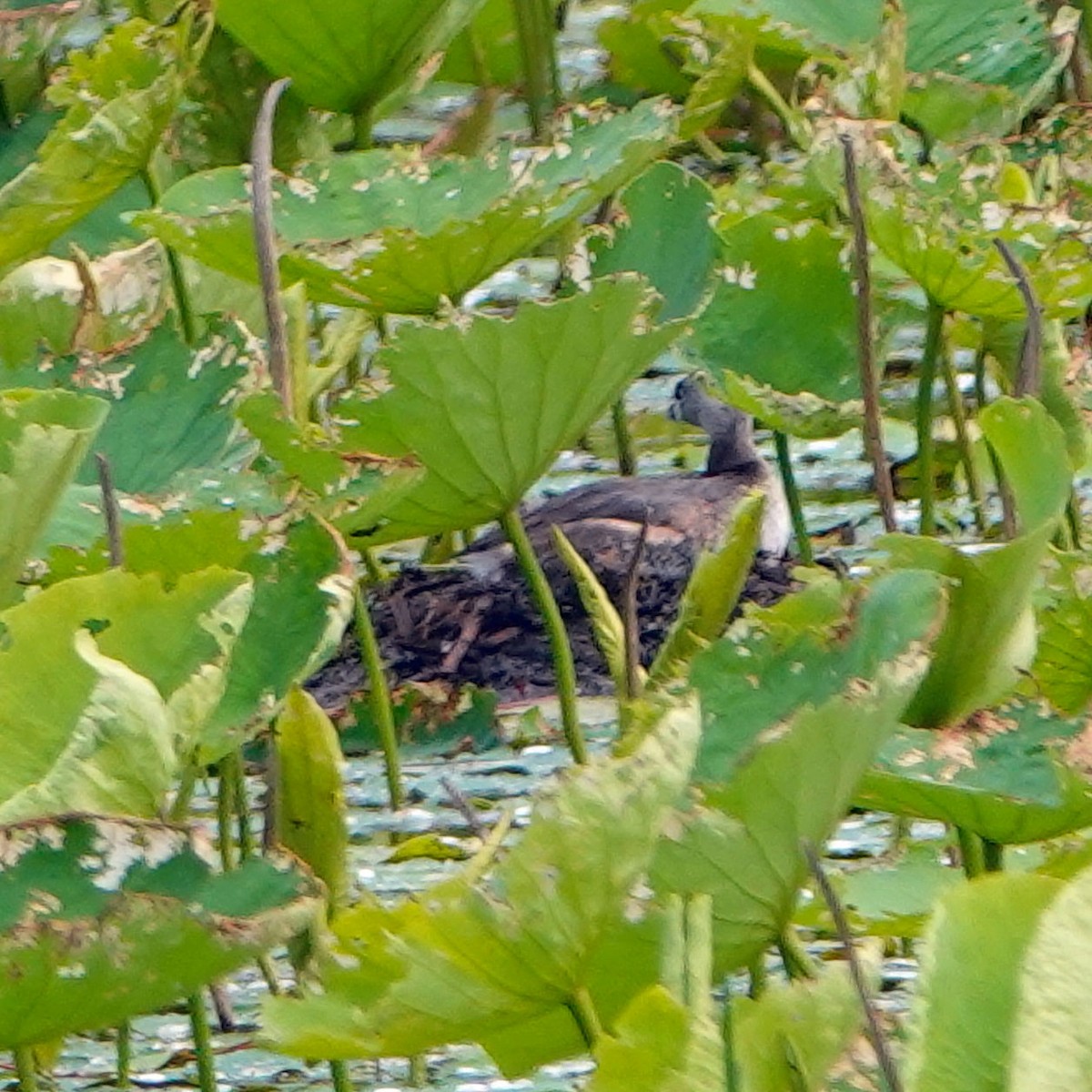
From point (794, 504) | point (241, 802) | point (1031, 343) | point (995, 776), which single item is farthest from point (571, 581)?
point (995, 776)

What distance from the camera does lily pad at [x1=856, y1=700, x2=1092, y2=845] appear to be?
0.93m

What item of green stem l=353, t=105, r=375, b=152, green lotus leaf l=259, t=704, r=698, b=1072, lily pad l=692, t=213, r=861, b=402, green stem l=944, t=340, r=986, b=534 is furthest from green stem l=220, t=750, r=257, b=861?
green stem l=944, t=340, r=986, b=534

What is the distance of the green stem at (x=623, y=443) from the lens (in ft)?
8.04

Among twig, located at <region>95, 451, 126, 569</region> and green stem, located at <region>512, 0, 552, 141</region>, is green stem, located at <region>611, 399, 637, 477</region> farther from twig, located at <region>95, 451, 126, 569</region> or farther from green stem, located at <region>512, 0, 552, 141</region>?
twig, located at <region>95, 451, 126, 569</region>

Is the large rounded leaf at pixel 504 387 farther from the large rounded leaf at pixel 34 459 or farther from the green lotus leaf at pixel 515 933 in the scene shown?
the green lotus leaf at pixel 515 933

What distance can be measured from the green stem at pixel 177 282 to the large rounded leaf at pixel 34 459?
0.66 meters

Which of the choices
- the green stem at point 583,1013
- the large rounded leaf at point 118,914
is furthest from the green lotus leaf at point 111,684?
the green stem at point 583,1013

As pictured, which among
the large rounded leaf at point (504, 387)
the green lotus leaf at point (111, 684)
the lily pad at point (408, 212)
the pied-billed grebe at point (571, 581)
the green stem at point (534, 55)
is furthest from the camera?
the green stem at point (534, 55)

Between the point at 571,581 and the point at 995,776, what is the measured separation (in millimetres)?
1742

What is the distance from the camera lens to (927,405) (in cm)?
179

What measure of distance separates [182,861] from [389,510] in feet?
1.82

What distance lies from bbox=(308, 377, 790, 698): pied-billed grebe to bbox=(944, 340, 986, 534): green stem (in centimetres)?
22

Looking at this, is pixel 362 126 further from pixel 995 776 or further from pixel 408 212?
pixel 995 776

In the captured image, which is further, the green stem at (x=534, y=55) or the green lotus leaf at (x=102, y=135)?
the green stem at (x=534, y=55)
